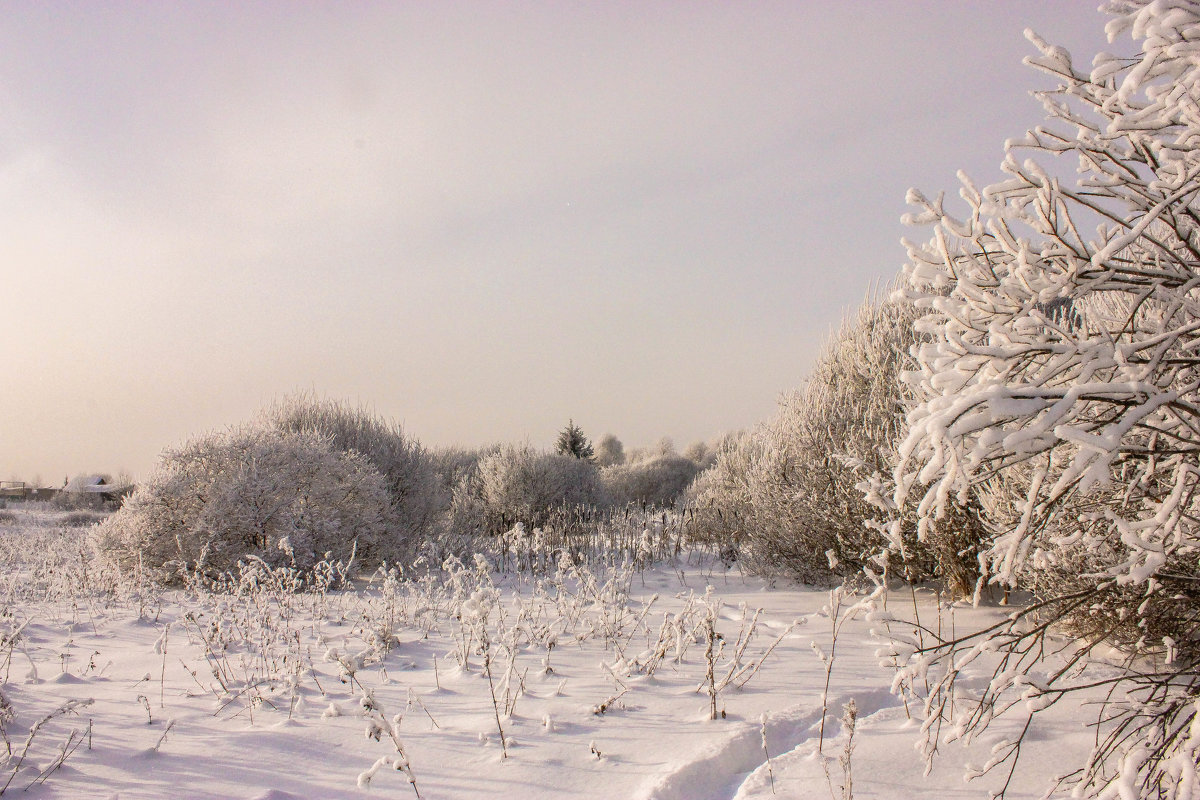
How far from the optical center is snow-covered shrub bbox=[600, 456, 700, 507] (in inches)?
1065

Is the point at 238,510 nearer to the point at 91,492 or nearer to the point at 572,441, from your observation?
the point at 572,441

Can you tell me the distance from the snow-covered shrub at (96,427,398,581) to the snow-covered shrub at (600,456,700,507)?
1683 centimetres

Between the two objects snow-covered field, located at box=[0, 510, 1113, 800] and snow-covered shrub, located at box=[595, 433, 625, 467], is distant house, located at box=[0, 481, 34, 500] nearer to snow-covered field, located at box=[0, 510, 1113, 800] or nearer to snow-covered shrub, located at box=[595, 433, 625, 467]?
snow-covered shrub, located at box=[595, 433, 625, 467]

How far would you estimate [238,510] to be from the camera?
353 inches

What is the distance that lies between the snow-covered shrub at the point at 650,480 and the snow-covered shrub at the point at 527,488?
8.20m

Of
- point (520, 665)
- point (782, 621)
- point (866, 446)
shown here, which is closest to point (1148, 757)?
point (520, 665)

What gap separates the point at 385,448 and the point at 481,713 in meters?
9.74

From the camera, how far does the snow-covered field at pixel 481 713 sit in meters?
2.97

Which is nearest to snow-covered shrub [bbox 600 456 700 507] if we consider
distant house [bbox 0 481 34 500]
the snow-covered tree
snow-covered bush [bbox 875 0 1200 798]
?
the snow-covered tree

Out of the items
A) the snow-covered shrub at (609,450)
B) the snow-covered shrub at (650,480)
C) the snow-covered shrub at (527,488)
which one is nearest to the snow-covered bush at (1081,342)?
the snow-covered shrub at (527,488)

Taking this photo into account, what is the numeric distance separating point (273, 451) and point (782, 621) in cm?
710

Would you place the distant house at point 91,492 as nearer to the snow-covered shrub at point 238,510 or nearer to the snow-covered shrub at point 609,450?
the snow-covered shrub at point 609,450

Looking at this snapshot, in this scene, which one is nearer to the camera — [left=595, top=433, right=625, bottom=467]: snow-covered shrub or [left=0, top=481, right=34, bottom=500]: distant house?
[left=595, top=433, right=625, bottom=467]: snow-covered shrub

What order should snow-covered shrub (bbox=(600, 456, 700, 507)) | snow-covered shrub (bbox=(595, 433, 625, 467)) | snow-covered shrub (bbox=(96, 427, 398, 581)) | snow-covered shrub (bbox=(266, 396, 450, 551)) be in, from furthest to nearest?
snow-covered shrub (bbox=(595, 433, 625, 467)) < snow-covered shrub (bbox=(600, 456, 700, 507)) < snow-covered shrub (bbox=(266, 396, 450, 551)) < snow-covered shrub (bbox=(96, 427, 398, 581))
